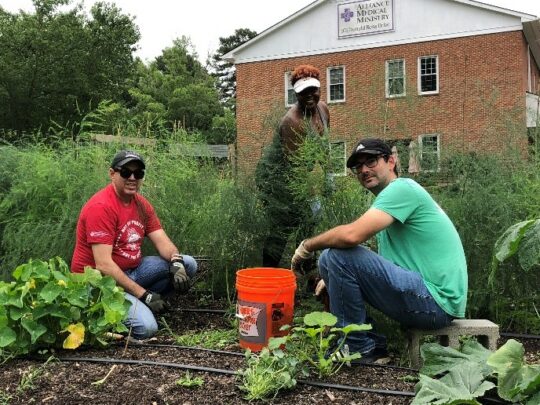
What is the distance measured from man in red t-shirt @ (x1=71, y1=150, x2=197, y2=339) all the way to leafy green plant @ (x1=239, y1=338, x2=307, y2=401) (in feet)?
3.56

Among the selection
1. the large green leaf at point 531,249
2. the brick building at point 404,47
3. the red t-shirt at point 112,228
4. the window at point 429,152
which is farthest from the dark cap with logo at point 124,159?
Answer: the brick building at point 404,47

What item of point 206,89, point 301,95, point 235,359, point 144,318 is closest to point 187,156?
point 301,95

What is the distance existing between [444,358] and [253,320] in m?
1.00

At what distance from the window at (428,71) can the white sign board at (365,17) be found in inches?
61.8

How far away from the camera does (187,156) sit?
16.9 feet

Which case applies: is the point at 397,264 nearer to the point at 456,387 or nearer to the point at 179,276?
the point at 456,387

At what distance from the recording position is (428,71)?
18344mm

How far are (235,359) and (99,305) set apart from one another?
778 millimetres

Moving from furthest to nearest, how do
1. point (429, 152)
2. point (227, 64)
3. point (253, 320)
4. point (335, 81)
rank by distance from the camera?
point (227, 64) < point (335, 81) < point (429, 152) < point (253, 320)

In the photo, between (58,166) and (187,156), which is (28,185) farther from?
(187,156)

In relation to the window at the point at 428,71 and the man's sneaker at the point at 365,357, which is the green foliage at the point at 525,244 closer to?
the man's sneaker at the point at 365,357

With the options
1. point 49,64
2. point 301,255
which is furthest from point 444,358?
point 49,64

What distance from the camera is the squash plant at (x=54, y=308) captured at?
9.73 ft

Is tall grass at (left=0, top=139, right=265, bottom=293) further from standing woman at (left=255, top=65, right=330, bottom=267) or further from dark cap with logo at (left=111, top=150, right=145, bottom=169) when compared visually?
dark cap with logo at (left=111, top=150, right=145, bottom=169)
